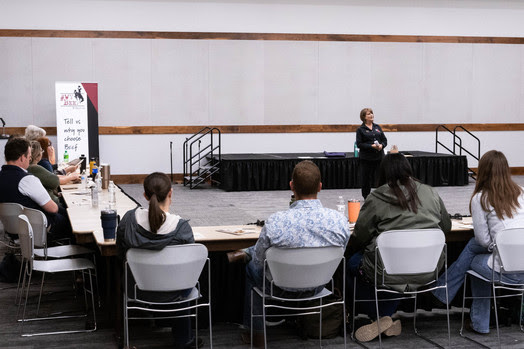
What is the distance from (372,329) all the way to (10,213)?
9.35 ft

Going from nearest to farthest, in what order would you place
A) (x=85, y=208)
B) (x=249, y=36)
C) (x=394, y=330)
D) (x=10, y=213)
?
(x=394, y=330) → (x=10, y=213) → (x=85, y=208) → (x=249, y=36)

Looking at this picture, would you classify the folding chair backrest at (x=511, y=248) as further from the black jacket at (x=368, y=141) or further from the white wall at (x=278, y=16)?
the white wall at (x=278, y=16)

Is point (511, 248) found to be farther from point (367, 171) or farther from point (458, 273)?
point (367, 171)

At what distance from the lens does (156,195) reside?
12.8ft

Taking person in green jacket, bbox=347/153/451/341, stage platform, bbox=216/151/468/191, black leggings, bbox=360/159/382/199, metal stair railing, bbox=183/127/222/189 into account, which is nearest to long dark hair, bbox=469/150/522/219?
person in green jacket, bbox=347/153/451/341

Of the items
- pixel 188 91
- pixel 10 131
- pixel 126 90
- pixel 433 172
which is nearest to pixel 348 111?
pixel 433 172

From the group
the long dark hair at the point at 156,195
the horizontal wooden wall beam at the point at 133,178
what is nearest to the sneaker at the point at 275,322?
the long dark hair at the point at 156,195

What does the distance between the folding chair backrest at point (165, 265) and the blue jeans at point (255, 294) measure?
0.48 meters

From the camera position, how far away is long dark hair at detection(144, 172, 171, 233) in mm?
3754

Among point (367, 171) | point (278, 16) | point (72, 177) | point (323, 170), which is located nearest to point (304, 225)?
point (72, 177)

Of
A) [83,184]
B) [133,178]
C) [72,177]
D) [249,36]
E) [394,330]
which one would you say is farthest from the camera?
[249,36]

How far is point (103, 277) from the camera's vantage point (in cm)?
563

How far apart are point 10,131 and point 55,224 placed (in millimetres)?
8345

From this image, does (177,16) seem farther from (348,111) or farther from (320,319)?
(320,319)
